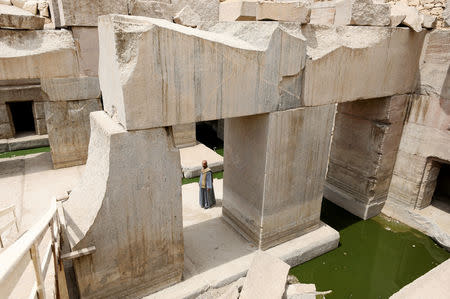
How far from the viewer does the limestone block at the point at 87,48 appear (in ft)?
20.0

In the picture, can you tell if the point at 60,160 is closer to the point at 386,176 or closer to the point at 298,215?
the point at 298,215

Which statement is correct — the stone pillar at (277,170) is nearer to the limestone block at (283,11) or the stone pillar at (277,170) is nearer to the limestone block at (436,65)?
the limestone block at (283,11)

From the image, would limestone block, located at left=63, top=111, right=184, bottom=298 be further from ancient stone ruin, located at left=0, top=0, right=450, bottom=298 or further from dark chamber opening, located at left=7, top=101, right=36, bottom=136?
dark chamber opening, located at left=7, top=101, right=36, bottom=136

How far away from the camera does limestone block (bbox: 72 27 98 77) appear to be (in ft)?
20.0

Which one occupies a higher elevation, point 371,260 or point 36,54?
point 36,54

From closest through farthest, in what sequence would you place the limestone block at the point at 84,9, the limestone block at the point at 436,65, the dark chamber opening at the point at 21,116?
the limestone block at the point at 436,65, the limestone block at the point at 84,9, the dark chamber opening at the point at 21,116

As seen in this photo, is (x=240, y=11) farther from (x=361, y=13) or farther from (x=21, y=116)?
(x=21, y=116)

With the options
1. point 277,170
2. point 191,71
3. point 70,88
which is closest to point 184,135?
point 70,88

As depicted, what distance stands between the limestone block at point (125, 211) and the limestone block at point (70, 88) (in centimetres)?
362

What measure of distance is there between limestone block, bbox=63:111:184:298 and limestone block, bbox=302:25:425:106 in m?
1.90

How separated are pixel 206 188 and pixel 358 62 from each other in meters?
2.88

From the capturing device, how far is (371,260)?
4691mm

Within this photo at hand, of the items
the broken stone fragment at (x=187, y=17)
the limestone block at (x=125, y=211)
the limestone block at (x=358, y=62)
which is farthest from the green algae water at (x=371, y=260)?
the broken stone fragment at (x=187, y=17)

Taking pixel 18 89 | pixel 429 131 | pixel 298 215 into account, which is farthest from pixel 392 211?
pixel 18 89
